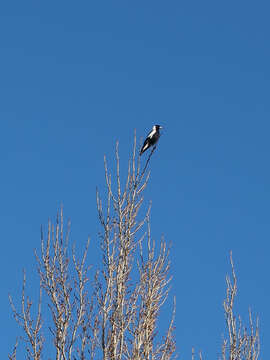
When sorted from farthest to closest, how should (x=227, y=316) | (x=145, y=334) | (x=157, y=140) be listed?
(x=227, y=316) → (x=157, y=140) → (x=145, y=334)

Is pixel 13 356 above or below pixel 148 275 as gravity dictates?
below

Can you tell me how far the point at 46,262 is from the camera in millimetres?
10820

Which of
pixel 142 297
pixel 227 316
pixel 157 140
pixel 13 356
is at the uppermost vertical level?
pixel 157 140

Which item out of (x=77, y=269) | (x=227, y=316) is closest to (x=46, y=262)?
(x=77, y=269)

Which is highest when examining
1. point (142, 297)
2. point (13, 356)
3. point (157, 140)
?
point (157, 140)

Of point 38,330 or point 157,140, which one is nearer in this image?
point 38,330

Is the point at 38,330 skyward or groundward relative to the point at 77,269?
groundward

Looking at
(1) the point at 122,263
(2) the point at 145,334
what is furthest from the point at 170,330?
(1) the point at 122,263

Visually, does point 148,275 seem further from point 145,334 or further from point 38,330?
point 38,330

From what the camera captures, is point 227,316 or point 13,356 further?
point 227,316

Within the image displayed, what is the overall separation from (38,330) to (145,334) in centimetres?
163

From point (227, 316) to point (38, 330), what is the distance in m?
4.54

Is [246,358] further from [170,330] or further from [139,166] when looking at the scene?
[139,166]

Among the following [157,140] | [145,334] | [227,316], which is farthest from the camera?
[227,316]
